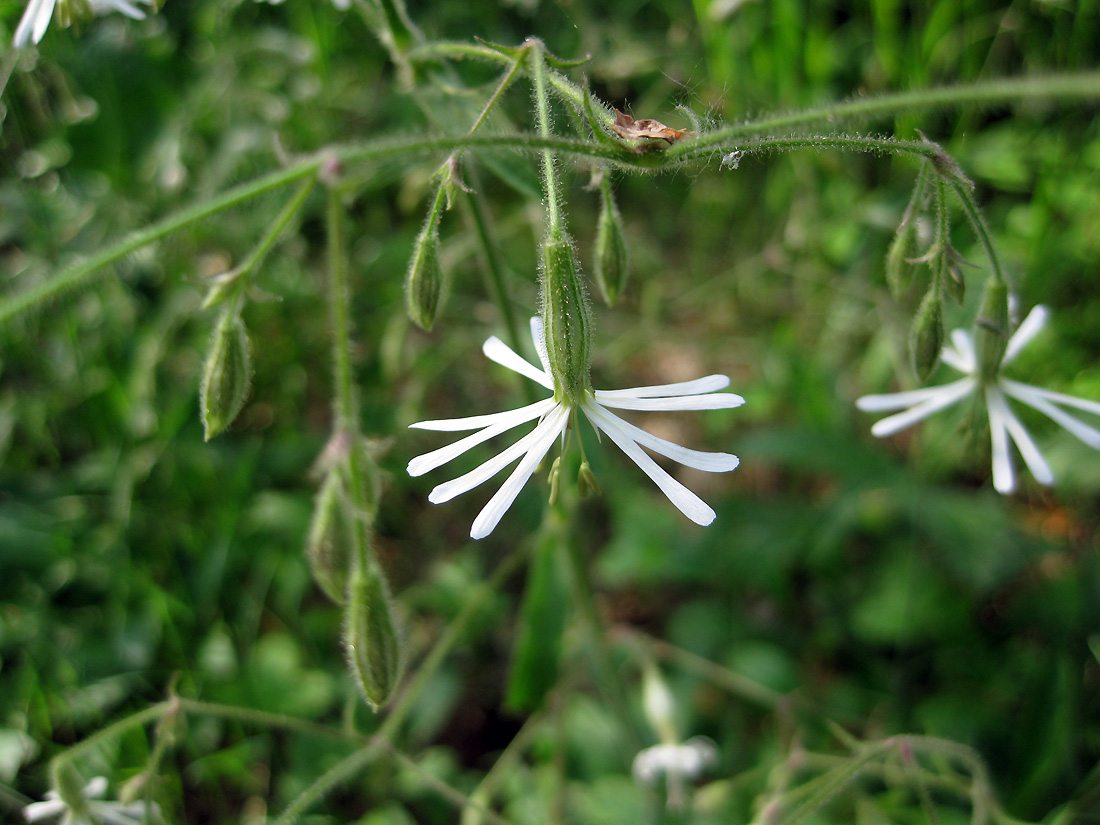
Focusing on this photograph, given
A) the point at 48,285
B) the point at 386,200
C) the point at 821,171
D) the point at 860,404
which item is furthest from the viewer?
the point at 386,200

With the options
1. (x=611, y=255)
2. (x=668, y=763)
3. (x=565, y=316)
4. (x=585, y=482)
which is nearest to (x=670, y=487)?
(x=585, y=482)

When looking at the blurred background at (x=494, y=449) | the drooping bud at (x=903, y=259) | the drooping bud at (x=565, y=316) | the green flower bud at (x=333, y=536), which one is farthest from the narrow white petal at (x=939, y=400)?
the green flower bud at (x=333, y=536)

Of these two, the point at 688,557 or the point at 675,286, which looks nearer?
the point at 688,557

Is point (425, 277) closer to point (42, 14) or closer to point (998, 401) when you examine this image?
point (42, 14)

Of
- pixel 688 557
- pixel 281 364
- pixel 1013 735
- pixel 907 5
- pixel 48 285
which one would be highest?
pixel 48 285

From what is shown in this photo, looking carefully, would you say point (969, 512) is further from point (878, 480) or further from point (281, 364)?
Answer: point (281, 364)

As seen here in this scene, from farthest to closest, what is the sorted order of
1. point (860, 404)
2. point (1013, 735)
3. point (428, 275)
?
point (1013, 735), point (860, 404), point (428, 275)

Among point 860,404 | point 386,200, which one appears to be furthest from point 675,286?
point 860,404
